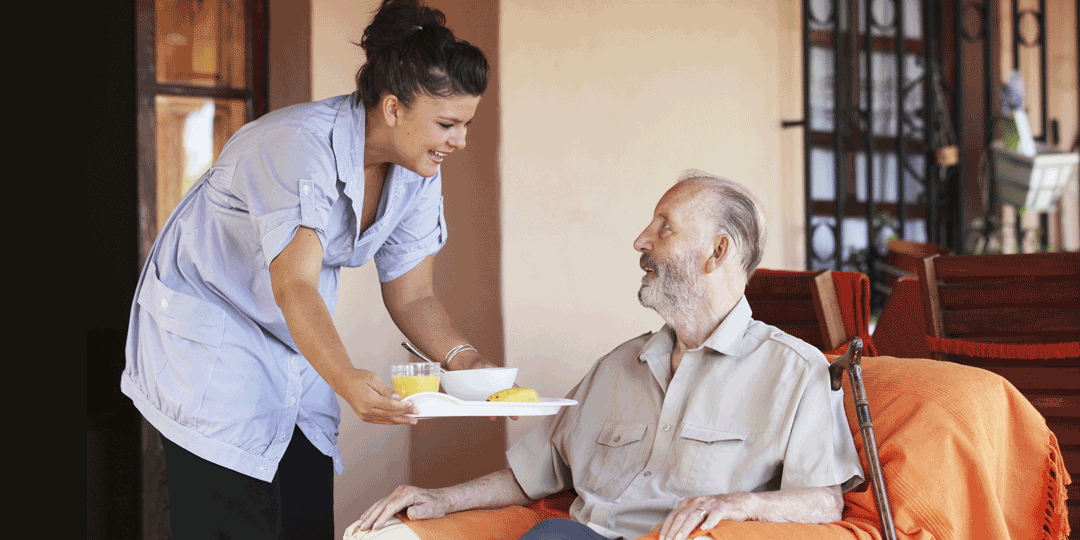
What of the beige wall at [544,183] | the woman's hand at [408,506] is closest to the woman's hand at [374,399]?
the woman's hand at [408,506]

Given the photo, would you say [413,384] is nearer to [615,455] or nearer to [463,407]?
[463,407]

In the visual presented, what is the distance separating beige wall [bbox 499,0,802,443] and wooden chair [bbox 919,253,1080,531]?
1.07 m

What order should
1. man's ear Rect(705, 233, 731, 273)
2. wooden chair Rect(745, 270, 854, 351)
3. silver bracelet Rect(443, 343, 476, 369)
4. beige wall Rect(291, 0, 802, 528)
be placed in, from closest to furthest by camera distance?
man's ear Rect(705, 233, 731, 273)
silver bracelet Rect(443, 343, 476, 369)
wooden chair Rect(745, 270, 854, 351)
beige wall Rect(291, 0, 802, 528)

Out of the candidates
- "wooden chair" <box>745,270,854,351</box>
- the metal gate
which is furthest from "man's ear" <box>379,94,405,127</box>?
the metal gate

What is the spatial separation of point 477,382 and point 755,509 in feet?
1.73

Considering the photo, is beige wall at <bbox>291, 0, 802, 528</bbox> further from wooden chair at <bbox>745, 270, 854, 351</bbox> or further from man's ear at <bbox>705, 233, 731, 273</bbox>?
man's ear at <bbox>705, 233, 731, 273</bbox>

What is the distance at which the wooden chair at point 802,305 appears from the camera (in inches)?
91.6

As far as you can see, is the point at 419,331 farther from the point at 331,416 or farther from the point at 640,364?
the point at 640,364

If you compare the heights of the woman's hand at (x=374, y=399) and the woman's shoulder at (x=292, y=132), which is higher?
the woman's shoulder at (x=292, y=132)

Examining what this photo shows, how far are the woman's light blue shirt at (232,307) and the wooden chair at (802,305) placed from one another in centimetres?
120

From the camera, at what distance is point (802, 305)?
2400 millimetres

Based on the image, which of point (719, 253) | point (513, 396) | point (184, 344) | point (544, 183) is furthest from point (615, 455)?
point (544, 183)

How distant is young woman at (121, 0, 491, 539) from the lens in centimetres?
161

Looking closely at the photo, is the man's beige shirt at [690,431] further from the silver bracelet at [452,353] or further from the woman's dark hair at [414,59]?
the woman's dark hair at [414,59]
